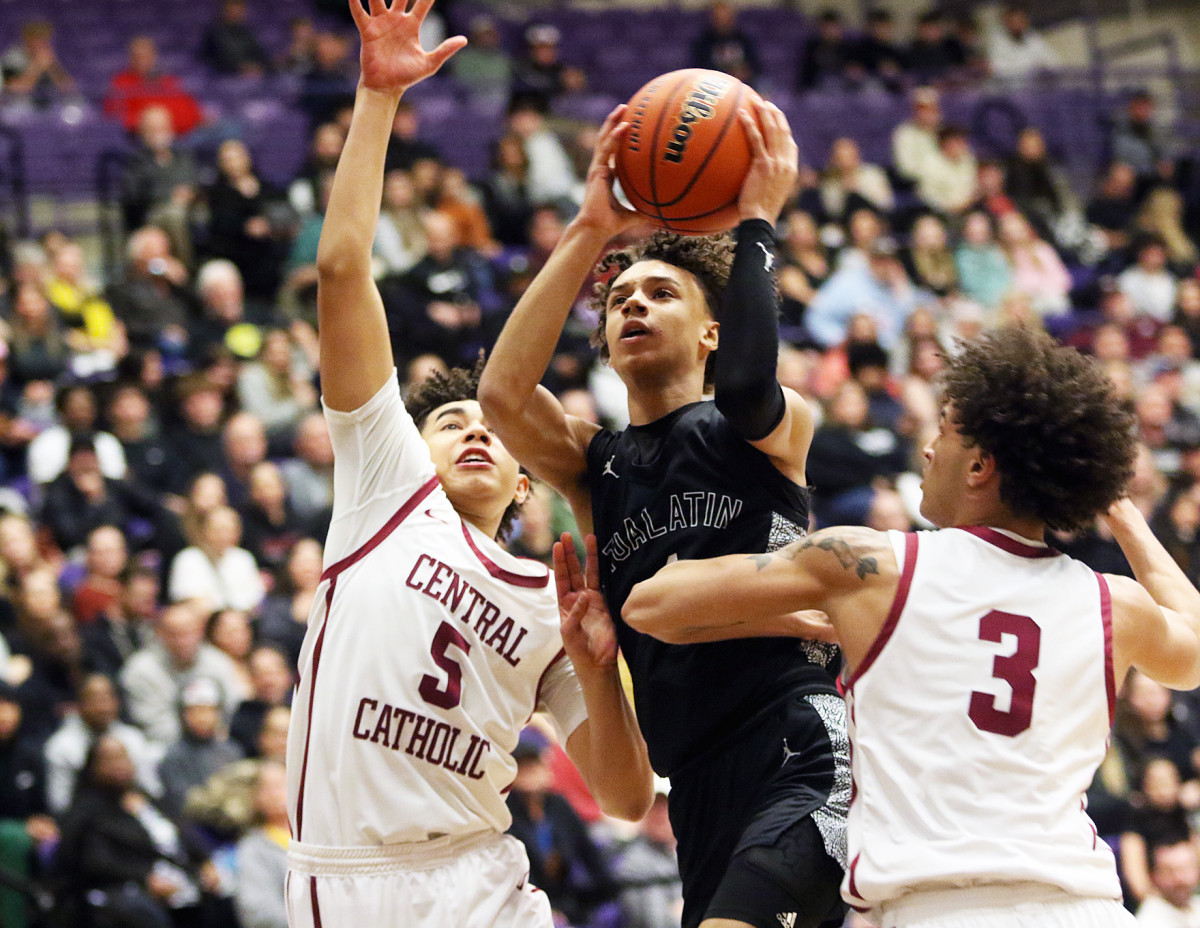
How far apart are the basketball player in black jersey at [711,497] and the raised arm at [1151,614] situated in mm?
693

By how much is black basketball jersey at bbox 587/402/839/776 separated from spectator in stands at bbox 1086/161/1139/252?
11539 millimetres

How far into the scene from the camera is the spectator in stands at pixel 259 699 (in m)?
7.48

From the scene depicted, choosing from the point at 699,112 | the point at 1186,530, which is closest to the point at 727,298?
the point at 699,112

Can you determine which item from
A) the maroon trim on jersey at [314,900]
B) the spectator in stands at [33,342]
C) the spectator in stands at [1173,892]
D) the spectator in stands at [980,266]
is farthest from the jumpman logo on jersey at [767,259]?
the spectator in stands at [980,266]

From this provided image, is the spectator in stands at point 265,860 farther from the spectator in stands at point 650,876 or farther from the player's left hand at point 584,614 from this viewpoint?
the player's left hand at point 584,614

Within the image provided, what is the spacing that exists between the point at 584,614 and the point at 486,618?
0.24m

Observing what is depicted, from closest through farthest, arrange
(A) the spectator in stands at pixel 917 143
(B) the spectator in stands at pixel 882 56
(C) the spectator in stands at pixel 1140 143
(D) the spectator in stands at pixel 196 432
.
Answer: (D) the spectator in stands at pixel 196 432, (A) the spectator in stands at pixel 917 143, (C) the spectator in stands at pixel 1140 143, (B) the spectator in stands at pixel 882 56

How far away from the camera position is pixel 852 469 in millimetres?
9867

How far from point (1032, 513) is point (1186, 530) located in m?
7.66

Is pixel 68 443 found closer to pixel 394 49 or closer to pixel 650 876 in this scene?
pixel 650 876

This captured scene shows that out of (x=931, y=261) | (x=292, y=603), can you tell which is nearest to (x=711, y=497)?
(x=292, y=603)

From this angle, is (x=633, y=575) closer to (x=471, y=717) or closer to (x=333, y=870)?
(x=471, y=717)

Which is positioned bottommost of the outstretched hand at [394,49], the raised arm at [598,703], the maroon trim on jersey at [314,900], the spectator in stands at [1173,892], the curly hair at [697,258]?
the spectator in stands at [1173,892]

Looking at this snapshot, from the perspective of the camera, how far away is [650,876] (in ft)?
23.9
